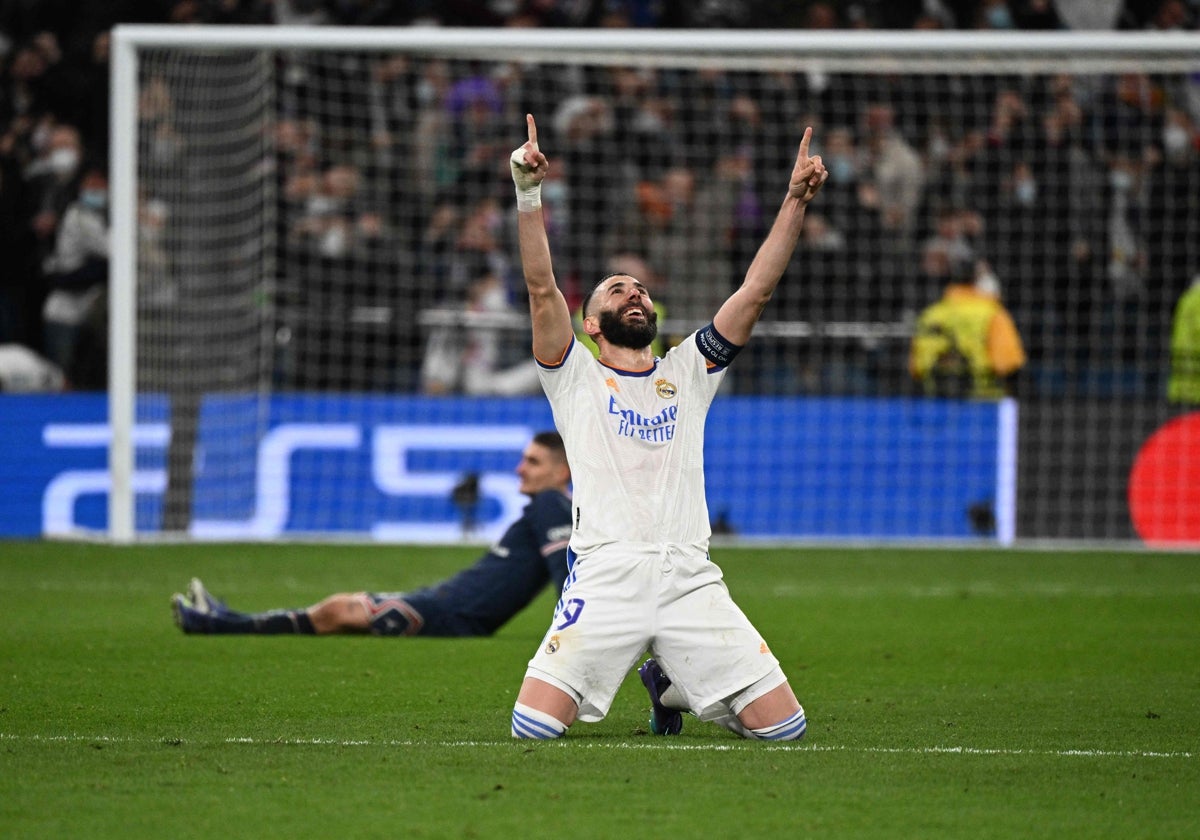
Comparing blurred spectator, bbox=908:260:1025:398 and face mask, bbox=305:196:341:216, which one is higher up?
face mask, bbox=305:196:341:216

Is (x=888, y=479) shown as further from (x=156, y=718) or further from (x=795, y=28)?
(x=156, y=718)

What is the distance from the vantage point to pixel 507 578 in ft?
31.0

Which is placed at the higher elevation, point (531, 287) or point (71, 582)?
point (531, 287)

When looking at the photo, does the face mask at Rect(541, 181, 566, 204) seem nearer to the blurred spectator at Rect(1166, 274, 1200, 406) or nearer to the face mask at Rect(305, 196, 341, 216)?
the face mask at Rect(305, 196, 341, 216)

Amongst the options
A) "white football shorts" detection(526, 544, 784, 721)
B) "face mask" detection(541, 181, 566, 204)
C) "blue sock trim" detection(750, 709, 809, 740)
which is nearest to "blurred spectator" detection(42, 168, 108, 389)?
"face mask" detection(541, 181, 566, 204)

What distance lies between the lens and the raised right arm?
6320mm

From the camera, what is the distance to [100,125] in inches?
779

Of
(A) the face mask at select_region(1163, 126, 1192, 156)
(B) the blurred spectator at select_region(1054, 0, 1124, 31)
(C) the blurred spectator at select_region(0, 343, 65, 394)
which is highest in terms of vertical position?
(B) the blurred spectator at select_region(1054, 0, 1124, 31)

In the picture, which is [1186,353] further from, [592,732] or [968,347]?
→ [592,732]

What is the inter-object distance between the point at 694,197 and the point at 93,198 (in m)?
5.80

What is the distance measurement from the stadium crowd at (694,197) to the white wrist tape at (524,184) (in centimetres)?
1040

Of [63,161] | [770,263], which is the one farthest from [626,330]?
[63,161]

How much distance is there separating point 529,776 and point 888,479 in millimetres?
10680

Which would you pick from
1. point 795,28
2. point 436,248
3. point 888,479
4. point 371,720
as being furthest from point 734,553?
point 371,720
